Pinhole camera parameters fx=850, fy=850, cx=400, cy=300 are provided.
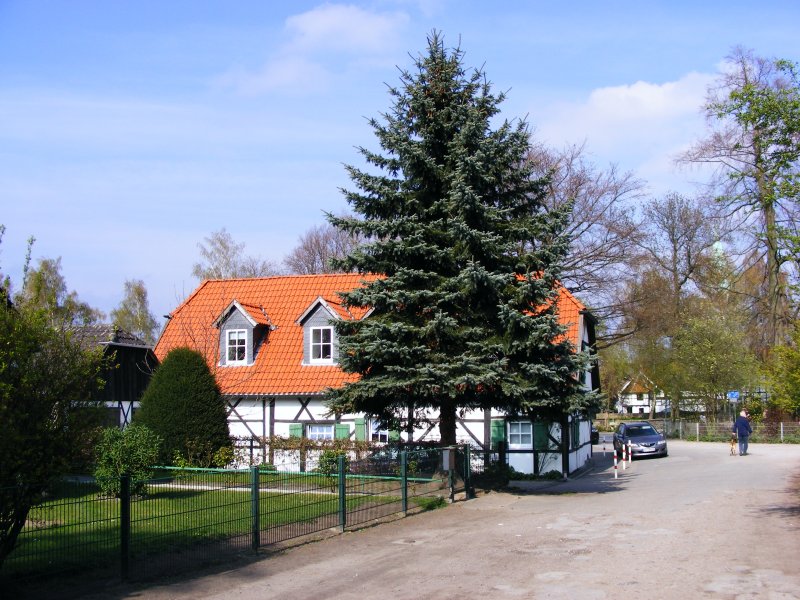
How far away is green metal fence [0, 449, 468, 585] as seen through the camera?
1000 centimetres

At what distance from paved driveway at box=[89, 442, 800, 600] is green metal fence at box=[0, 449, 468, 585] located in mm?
559

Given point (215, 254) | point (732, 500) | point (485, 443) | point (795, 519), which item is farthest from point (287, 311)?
point (215, 254)

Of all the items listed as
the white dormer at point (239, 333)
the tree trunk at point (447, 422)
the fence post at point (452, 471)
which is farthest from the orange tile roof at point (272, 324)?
the fence post at point (452, 471)

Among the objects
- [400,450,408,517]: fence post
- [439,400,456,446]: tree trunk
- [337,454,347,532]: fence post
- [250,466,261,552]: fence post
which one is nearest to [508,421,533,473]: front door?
[439,400,456,446]: tree trunk

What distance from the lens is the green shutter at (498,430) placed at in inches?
1020

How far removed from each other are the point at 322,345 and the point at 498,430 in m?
6.57

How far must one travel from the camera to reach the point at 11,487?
30.0ft

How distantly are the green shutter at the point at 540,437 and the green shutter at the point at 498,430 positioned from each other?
3.35 feet

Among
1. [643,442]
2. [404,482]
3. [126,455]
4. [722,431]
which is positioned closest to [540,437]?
[643,442]

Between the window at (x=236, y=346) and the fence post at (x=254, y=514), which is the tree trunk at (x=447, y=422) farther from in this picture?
the window at (x=236, y=346)

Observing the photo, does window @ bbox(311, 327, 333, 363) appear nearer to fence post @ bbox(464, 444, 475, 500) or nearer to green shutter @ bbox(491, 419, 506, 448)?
green shutter @ bbox(491, 419, 506, 448)

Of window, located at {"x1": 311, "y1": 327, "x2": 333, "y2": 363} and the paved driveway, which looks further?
window, located at {"x1": 311, "y1": 327, "x2": 333, "y2": 363}

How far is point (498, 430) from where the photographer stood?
25969 mm

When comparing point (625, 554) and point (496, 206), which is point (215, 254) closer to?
point (496, 206)
